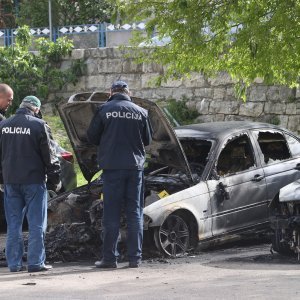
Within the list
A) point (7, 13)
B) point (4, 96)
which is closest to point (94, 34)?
point (7, 13)

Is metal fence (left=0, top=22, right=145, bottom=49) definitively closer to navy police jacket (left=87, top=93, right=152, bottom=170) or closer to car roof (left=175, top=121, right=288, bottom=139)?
car roof (left=175, top=121, right=288, bottom=139)

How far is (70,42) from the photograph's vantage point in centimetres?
2052

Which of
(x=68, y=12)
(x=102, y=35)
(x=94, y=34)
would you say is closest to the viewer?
(x=102, y=35)

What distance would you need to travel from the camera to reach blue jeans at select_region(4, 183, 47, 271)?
8.36 meters

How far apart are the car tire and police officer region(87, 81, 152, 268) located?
1.54m

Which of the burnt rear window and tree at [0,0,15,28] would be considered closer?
the burnt rear window

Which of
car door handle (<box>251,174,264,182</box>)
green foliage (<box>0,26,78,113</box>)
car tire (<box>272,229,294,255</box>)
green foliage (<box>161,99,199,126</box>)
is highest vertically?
green foliage (<box>0,26,78,113</box>)

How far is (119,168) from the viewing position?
8.41m

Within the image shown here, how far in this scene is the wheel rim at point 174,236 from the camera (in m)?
9.11

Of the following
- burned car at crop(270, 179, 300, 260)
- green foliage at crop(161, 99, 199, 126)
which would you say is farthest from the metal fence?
burned car at crop(270, 179, 300, 260)

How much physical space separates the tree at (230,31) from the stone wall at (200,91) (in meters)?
5.06

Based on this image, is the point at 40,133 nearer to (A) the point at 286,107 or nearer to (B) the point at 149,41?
(B) the point at 149,41

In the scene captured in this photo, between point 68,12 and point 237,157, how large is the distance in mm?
16733

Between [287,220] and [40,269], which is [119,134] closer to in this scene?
[40,269]
